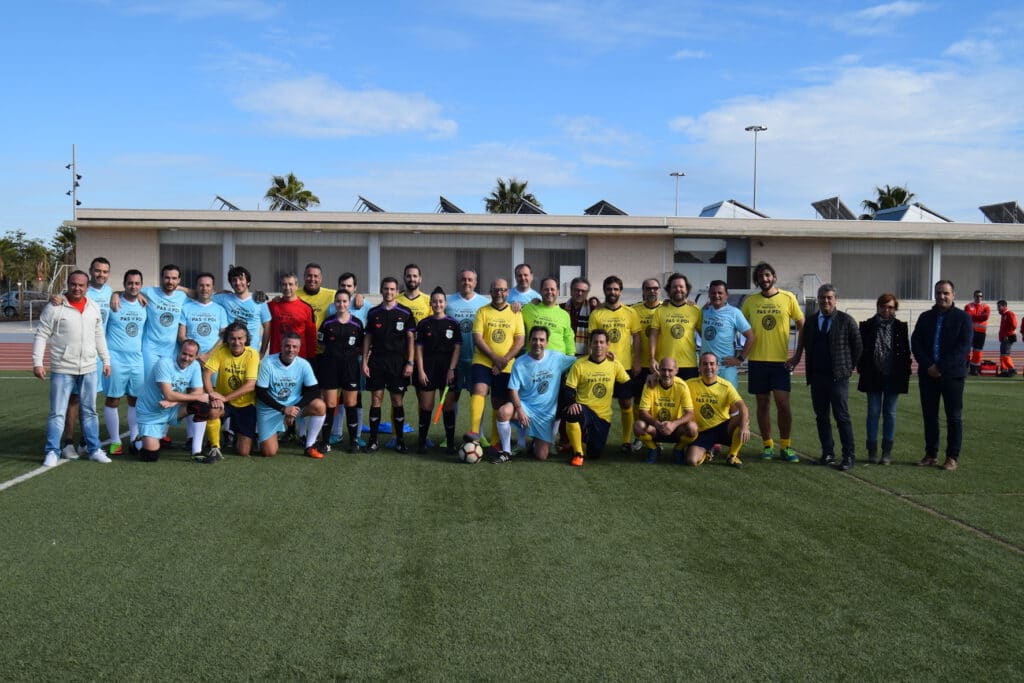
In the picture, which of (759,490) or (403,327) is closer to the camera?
(759,490)

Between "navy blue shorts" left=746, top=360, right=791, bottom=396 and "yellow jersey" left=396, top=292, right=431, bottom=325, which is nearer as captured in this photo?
"navy blue shorts" left=746, top=360, right=791, bottom=396

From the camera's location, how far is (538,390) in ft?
26.9

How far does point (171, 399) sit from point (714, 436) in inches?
202

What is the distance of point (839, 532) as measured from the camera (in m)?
5.57

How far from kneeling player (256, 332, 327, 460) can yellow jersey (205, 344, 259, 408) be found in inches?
3.1

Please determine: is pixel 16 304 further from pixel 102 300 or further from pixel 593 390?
pixel 593 390

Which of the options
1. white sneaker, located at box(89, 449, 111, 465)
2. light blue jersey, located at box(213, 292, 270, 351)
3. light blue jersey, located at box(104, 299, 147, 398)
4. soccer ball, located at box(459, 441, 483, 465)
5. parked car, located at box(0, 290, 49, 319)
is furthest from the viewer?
parked car, located at box(0, 290, 49, 319)

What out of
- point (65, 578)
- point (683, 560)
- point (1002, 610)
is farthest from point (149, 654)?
point (1002, 610)

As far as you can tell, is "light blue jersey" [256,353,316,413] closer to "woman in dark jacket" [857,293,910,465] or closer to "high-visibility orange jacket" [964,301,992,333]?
"woman in dark jacket" [857,293,910,465]

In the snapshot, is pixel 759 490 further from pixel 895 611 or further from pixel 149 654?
pixel 149 654

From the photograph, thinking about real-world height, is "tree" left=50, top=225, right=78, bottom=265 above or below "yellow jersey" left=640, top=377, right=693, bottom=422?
above

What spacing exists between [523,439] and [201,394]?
125 inches

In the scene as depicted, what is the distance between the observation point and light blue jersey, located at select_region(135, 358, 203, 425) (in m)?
7.93

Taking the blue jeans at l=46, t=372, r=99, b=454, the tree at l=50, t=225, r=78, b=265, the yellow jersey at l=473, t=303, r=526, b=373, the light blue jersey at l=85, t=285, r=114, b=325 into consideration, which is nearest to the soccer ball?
the yellow jersey at l=473, t=303, r=526, b=373
